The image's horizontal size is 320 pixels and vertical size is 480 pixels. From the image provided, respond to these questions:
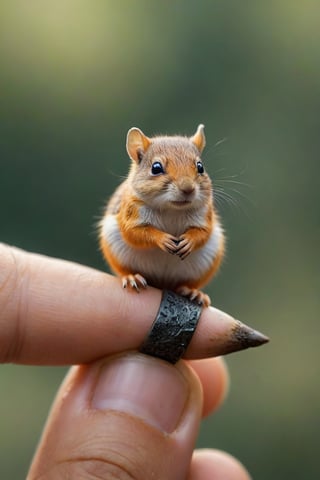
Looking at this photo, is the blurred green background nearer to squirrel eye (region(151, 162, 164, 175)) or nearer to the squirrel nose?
squirrel eye (region(151, 162, 164, 175))

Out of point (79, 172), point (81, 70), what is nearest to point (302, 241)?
point (79, 172)

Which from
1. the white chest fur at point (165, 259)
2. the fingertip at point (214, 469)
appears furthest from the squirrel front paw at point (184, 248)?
the fingertip at point (214, 469)

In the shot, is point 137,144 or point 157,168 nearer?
point 157,168

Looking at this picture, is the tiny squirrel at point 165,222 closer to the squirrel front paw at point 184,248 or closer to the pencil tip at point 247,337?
the squirrel front paw at point 184,248

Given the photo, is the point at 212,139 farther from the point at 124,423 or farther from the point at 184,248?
the point at 124,423

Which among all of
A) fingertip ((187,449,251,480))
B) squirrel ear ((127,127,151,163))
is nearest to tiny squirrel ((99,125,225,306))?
squirrel ear ((127,127,151,163))

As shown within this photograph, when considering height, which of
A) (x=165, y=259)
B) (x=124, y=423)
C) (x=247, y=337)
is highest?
(x=165, y=259)

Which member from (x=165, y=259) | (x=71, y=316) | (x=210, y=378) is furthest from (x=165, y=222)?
(x=210, y=378)
